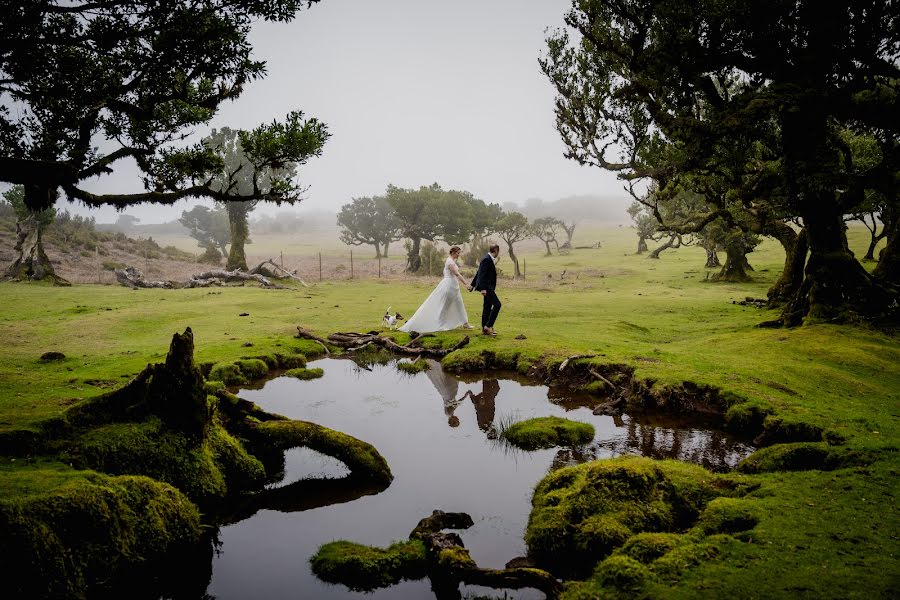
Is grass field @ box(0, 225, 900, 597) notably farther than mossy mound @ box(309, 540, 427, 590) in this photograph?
No

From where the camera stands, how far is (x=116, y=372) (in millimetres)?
12562

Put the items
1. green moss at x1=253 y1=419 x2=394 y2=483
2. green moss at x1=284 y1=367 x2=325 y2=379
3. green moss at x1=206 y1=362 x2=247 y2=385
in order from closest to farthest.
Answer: green moss at x1=253 y1=419 x2=394 y2=483, green moss at x1=206 y1=362 x2=247 y2=385, green moss at x1=284 y1=367 x2=325 y2=379

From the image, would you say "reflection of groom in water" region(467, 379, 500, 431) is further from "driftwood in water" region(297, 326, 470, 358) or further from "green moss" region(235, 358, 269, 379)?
"green moss" region(235, 358, 269, 379)

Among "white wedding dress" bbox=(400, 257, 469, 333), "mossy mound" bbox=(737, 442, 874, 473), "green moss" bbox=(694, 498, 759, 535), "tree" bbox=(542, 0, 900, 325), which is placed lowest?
"green moss" bbox=(694, 498, 759, 535)

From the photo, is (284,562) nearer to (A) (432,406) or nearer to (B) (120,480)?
(B) (120,480)

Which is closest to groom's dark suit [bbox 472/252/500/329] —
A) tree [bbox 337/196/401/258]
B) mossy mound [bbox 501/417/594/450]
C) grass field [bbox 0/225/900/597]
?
grass field [bbox 0/225/900/597]

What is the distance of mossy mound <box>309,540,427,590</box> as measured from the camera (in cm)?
566

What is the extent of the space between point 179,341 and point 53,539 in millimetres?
3046

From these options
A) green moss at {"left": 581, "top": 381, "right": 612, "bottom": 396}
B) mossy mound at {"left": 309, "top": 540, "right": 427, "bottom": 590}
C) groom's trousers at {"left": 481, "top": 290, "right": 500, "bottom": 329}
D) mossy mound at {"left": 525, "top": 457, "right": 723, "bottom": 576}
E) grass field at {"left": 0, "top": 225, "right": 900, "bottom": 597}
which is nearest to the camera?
grass field at {"left": 0, "top": 225, "right": 900, "bottom": 597}

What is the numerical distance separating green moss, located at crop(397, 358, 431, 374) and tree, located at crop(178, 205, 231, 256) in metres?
97.0

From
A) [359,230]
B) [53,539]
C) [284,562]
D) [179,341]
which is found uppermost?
[359,230]

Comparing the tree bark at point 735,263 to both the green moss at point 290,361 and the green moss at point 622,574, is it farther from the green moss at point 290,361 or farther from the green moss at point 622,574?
the green moss at point 622,574

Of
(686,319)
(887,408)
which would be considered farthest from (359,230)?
(887,408)

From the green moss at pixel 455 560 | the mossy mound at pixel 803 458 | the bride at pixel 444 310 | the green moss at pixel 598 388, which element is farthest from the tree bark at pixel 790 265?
the green moss at pixel 455 560
